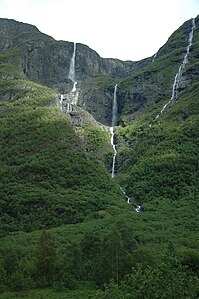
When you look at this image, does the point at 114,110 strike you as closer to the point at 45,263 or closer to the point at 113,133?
the point at 113,133

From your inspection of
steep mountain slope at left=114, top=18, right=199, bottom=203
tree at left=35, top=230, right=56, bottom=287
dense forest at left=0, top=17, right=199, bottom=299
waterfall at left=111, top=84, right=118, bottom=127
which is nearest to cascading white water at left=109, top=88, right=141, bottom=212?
waterfall at left=111, top=84, right=118, bottom=127

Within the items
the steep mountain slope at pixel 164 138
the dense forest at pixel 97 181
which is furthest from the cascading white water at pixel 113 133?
the steep mountain slope at pixel 164 138

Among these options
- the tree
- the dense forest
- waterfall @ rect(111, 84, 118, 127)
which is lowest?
the tree

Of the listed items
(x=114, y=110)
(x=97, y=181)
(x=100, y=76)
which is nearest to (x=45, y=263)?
(x=97, y=181)

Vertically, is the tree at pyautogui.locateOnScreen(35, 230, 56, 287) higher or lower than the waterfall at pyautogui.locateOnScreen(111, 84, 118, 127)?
lower

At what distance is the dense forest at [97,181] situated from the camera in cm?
4444

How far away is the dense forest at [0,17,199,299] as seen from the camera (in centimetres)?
4444

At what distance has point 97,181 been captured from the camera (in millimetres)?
96688

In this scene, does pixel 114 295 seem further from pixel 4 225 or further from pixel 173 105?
pixel 173 105

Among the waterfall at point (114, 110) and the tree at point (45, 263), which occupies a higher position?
the waterfall at point (114, 110)

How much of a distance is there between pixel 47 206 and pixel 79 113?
59.6 metres

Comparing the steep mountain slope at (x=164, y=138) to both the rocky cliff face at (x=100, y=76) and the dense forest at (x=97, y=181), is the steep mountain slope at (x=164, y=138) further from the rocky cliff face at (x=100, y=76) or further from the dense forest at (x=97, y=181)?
the rocky cliff face at (x=100, y=76)

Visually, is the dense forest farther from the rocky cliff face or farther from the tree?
the rocky cliff face

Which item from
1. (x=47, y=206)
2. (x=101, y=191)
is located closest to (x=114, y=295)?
(x=47, y=206)
